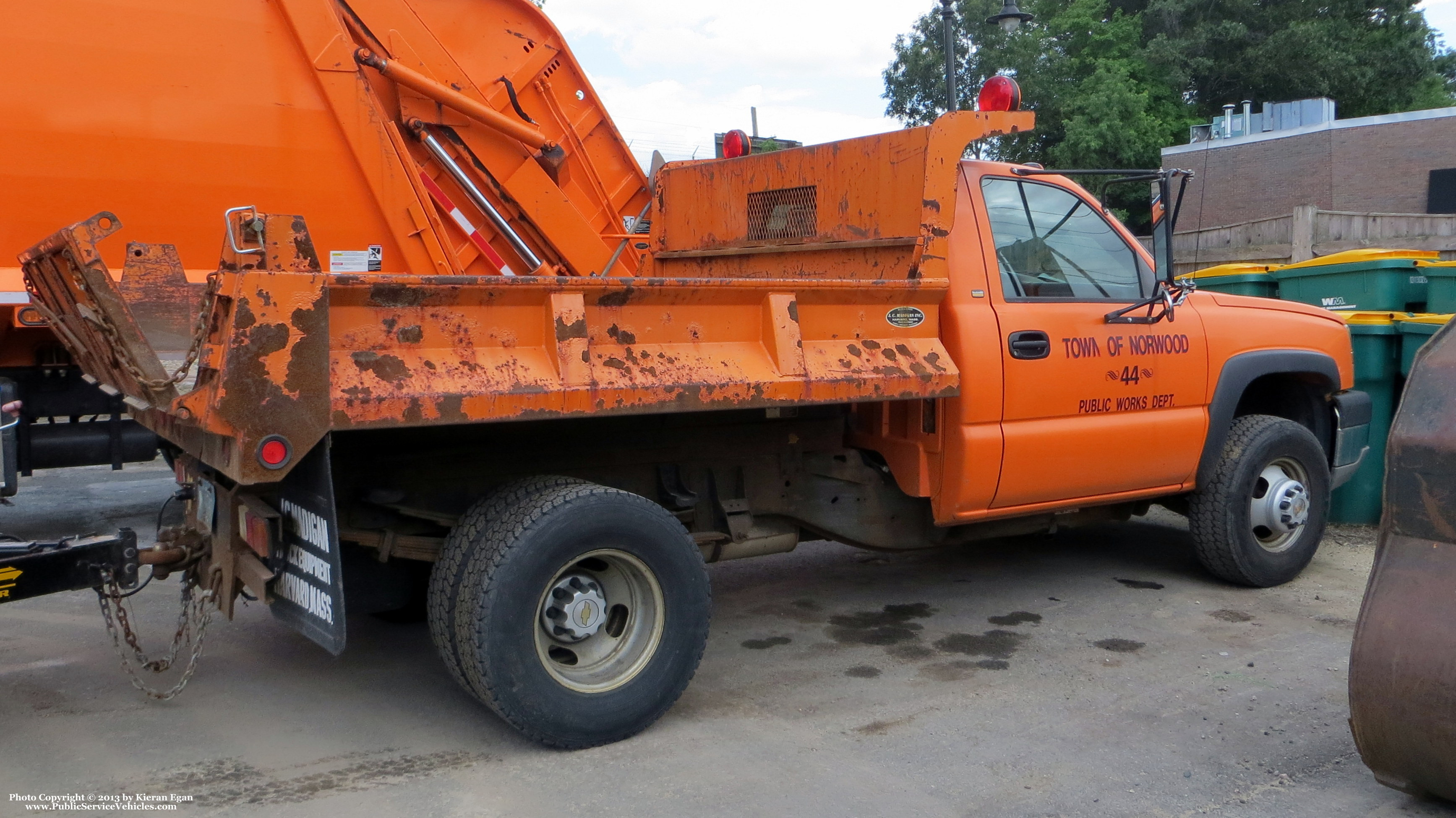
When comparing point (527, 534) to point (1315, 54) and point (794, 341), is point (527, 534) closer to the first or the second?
point (794, 341)

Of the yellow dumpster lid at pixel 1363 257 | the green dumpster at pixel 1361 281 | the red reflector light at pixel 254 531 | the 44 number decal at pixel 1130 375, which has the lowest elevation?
the red reflector light at pixel 254 531

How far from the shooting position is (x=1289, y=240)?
13.1 m

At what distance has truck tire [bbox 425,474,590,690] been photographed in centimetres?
379

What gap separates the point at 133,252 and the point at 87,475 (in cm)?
551

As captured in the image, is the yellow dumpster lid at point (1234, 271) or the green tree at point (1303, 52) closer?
the yellow dumpster lid at point (1234, 271)

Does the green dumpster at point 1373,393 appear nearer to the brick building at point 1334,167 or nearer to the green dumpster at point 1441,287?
the green dumpster at point 1441,287

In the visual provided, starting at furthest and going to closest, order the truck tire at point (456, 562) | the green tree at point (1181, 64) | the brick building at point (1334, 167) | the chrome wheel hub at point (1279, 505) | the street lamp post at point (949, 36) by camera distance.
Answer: the green tree at point (1181, 64) < the brick building at point (1334, 167) < the street lamp post at point (949, 36) < the chrome wheel hub at point (1279, 505) < the truck tire at point (456, 562)

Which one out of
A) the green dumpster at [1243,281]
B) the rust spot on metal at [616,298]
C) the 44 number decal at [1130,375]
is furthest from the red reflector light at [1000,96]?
the green dumpster at [1243,281]

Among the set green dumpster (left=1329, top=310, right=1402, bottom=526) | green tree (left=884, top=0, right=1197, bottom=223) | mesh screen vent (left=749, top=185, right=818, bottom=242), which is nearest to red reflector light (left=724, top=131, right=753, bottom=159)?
mesh screen vent (left=749, top=185, right=818, bottom=242)

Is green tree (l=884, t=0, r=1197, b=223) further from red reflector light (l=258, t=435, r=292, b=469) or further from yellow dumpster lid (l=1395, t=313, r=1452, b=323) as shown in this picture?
red reflector light (l=258, t=435, r=292, b=469)

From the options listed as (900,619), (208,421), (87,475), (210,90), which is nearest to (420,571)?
(208,421)

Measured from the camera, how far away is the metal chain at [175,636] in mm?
3842

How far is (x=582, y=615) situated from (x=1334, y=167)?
96.1ft

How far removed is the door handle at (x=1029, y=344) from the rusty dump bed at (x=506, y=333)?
406 mm
